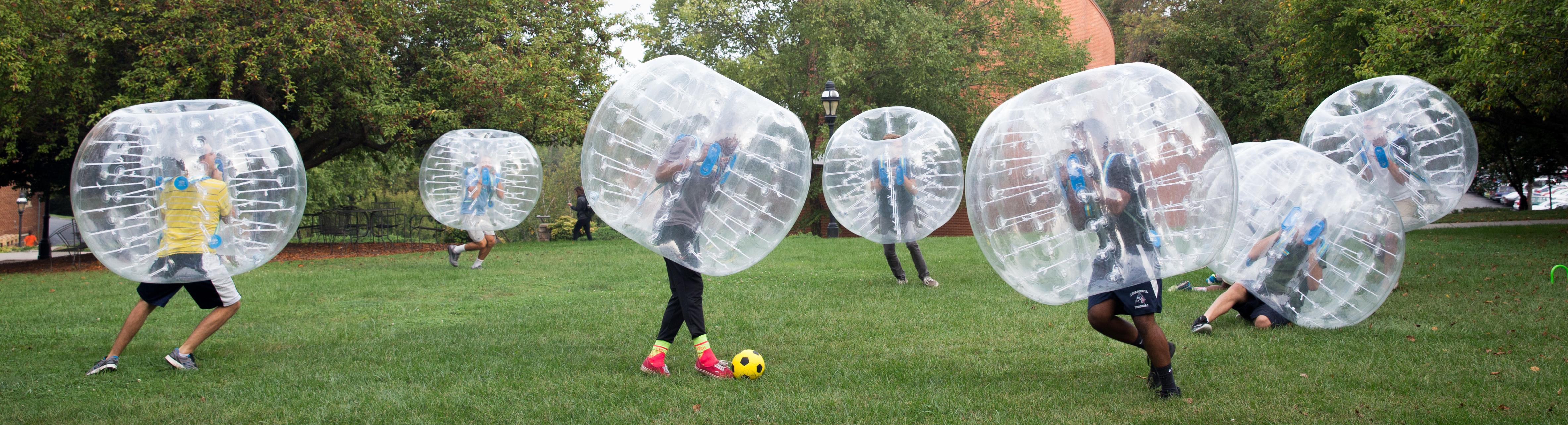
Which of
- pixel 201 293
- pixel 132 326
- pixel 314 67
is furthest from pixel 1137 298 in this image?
pixel 314 67

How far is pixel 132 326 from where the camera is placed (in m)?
6.02

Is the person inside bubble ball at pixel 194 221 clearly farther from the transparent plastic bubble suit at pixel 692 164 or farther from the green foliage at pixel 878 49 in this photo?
the green foliage at pixel 878 49

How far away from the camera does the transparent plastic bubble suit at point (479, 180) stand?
12.8 meters

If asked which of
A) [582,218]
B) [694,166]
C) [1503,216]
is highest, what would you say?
[694,166]

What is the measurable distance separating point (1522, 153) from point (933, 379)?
29.0 metres

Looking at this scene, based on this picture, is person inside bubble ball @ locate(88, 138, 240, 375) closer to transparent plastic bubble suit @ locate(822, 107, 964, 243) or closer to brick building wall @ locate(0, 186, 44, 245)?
transparent plastic bubble suit @ locate(822, 107, 964, 243)

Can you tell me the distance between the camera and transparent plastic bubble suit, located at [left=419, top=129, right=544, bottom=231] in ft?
41.9

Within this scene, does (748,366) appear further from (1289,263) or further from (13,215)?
(13,215)

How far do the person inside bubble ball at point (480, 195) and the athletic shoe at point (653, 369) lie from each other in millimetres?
7861

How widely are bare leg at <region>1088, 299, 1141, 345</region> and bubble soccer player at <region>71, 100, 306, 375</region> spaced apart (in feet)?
16.8

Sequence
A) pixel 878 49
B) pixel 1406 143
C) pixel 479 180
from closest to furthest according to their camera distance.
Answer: pixel 1406 143, pixel 479 180, pixel 878 49

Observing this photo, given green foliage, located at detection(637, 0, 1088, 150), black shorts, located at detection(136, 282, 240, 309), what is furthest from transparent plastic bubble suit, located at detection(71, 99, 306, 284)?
green foliage, located at detection(637, 0, 1088, 150)

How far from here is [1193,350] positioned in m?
6.09

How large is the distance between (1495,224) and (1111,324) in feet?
75.0
